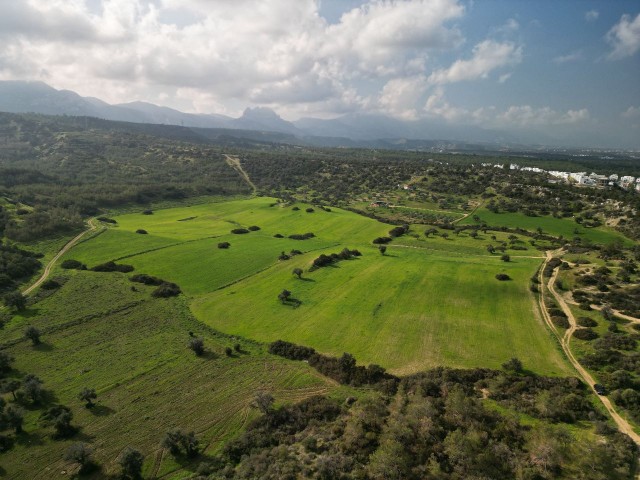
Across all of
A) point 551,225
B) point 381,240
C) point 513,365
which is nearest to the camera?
point 513,365

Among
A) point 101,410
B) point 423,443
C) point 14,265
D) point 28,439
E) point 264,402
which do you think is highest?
point 423,443

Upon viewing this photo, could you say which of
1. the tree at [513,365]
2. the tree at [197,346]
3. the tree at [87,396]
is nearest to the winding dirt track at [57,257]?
the tree at [87,396]

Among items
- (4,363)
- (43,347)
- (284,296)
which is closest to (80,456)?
(4,363)

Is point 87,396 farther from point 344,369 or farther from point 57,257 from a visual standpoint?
point 57,257

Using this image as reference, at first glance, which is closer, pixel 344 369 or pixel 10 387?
pixel 10 387

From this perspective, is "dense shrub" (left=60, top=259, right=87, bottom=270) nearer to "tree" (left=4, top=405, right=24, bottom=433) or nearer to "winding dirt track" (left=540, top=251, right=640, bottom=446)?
"tree" (left=4, top=405, right=24, bottom=433)
